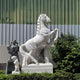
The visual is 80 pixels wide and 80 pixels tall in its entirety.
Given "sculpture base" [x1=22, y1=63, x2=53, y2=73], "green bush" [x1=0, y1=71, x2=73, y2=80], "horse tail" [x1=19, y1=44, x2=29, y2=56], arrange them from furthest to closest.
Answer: "horse tail" [x1=19, y1=44, x2=29, y2=56]
"sculpture base" [x1=22, y1=63, x2=53, y2=73]
"green bush" [x1=0, y1=71, x2=73, y2=80]

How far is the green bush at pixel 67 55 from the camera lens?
11211mm

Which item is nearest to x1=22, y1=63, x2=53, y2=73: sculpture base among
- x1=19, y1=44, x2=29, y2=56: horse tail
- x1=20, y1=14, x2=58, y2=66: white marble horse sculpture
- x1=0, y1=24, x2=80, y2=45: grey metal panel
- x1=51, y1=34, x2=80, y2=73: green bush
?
x1=20, y1=14, x2=58, y2=66: white marble horse sculpture

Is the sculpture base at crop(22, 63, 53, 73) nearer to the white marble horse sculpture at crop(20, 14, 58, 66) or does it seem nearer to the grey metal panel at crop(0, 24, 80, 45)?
the white marble horse sculpture at crop(20, 14, 58, 66)

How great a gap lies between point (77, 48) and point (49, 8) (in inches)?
119

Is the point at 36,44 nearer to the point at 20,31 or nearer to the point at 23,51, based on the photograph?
the point at 23,51

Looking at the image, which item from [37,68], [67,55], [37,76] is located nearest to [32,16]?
[67,55]

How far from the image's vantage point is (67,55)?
1126cm

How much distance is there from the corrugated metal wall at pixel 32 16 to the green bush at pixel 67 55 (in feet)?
5.97

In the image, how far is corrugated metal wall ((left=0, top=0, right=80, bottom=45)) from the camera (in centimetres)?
1347

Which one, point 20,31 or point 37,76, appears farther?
point 20,31

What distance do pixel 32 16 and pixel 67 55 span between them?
10.7 feet

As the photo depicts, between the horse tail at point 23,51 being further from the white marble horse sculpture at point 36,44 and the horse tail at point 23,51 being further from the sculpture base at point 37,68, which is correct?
the sculpture base at point 37,68

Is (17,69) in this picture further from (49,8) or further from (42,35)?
(49,8)

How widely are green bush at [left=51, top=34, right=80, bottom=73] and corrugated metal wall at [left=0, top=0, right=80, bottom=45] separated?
182cm
